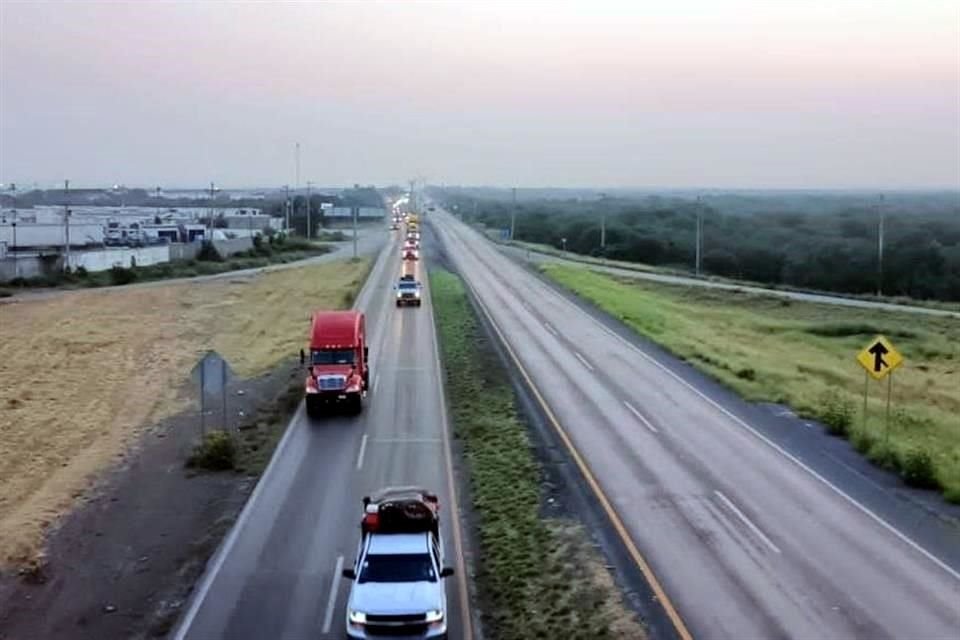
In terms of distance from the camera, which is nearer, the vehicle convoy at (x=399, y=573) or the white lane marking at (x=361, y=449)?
the vehicle convoy at (x=399, y=573)

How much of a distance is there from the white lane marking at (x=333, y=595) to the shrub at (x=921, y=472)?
12.1 meters

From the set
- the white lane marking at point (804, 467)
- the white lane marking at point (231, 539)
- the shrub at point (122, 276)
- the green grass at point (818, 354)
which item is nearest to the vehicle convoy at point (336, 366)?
the white lane marking at point (231, 539)

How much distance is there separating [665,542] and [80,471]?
1434cm

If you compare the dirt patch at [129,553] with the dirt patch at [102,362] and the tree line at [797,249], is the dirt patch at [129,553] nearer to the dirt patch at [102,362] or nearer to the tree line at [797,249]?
the dirt patch at [102,362]

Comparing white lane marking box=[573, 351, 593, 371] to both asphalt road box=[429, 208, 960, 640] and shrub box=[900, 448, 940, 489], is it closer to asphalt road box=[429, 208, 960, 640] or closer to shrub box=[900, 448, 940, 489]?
asphalt road box=[429, 208, 960, 640]

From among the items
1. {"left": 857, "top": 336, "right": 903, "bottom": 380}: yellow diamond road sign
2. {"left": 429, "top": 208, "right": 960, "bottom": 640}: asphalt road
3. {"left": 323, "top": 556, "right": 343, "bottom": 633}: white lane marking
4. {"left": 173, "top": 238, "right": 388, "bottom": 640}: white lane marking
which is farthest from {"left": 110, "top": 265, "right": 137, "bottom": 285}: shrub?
{"left": 323, "top": 556, "right": 343, "bottom": 633}: white lane marking

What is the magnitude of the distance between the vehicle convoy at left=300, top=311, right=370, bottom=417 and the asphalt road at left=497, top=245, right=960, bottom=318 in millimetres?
45285

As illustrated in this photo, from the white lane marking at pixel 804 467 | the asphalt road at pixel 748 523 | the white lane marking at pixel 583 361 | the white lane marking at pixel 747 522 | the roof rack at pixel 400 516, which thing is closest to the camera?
the asphalt road at pixel 748 523

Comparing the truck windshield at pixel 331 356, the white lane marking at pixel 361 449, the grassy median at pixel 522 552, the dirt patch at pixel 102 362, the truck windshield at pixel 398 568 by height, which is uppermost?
the truck windshield at pixel 331 356

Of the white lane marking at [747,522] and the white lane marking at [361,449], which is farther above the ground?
the white lane marking at [747,522]

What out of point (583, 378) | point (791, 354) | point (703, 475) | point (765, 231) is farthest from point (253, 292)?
point (765, 231)

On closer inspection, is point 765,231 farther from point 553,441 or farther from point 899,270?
point 553,441

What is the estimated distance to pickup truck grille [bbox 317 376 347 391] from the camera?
102ft

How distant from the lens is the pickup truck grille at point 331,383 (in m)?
31.0
